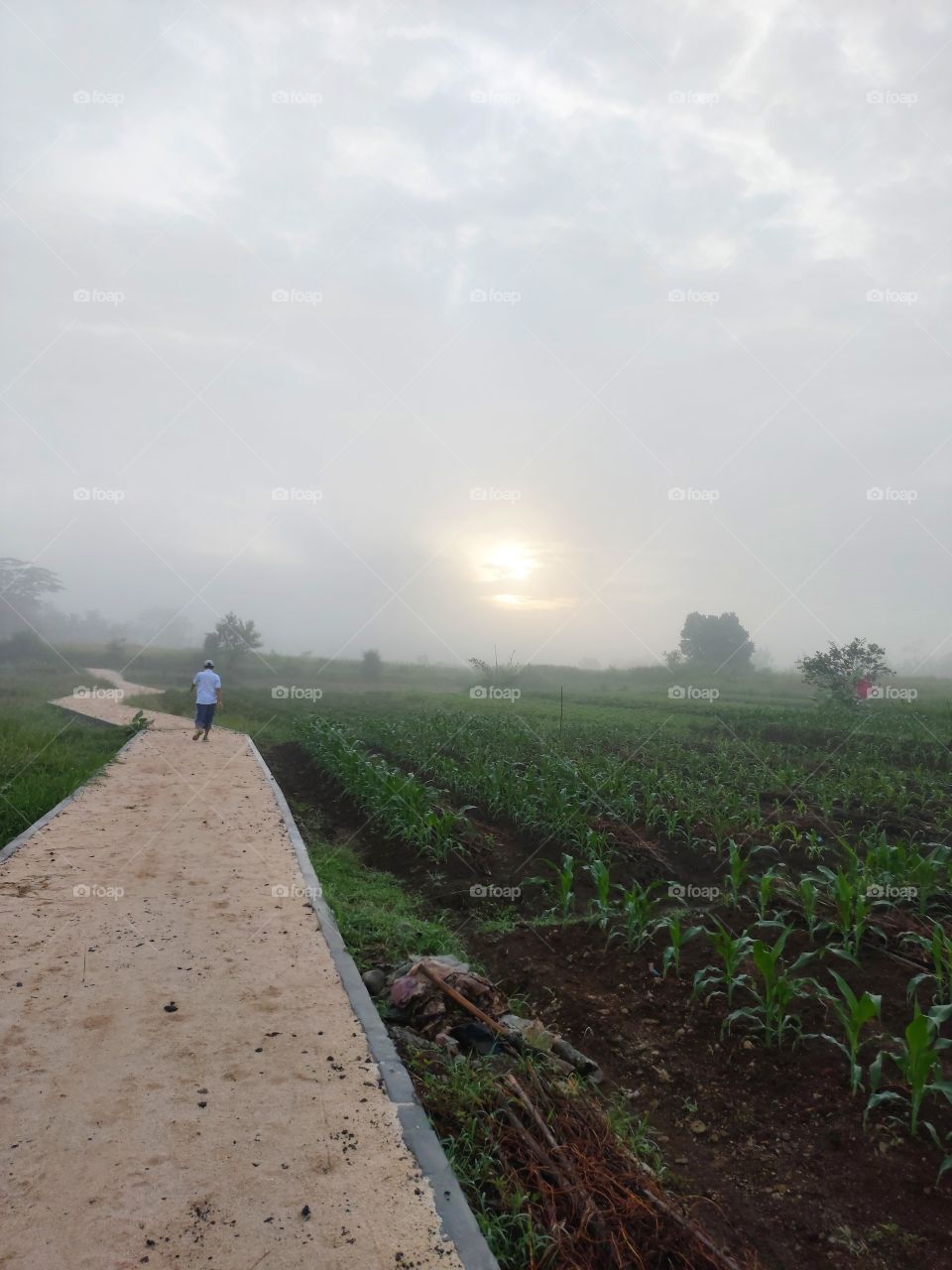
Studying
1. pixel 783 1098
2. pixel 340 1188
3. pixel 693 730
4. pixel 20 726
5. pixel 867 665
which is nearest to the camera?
pixel 340 1188

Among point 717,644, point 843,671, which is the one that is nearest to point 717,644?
point 717,644

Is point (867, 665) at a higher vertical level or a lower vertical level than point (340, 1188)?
higher

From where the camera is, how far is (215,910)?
532 cm

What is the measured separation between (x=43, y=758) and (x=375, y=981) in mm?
8526

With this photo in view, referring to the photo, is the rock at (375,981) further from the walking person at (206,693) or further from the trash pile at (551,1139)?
the walking person at (206,693)

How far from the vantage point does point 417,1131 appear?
2.90 m

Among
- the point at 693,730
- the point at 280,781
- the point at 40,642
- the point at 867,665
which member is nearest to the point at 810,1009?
the point at 280,781

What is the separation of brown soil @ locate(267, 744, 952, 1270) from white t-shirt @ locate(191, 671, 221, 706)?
33.7ft

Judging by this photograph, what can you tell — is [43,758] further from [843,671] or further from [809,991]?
[843,671]

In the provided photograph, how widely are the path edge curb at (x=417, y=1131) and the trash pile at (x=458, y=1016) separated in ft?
0.81

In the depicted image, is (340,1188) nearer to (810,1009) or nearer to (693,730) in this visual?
(810,1009)

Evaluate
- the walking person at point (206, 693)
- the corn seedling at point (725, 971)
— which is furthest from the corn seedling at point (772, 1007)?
the walking person at point (206, 693)

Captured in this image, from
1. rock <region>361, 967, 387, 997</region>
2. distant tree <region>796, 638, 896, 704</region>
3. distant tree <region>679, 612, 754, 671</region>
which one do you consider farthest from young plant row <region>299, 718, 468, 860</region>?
distant tree <region>679, 612, 754, 671</region>

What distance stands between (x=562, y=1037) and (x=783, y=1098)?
1.20 m
